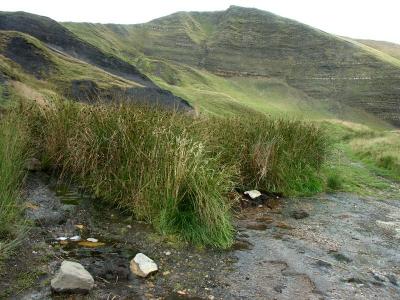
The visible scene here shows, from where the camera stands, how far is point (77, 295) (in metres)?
3.87

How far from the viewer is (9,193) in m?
4.75

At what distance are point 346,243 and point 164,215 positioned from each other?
267 cm

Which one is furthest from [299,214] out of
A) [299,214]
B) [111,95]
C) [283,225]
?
[111,95]

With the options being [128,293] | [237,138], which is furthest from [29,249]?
[237,138]

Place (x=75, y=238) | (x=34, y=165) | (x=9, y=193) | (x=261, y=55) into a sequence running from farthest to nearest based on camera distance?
(x=261, y=55), (x=34, y=165), (x=75, y=238), (x=9, y=193)

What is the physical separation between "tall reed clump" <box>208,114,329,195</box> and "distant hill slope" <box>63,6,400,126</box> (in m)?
59.0

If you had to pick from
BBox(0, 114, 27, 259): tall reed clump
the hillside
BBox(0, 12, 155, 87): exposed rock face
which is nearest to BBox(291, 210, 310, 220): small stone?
BBox(0, 114, 27, 259): tall reed clump

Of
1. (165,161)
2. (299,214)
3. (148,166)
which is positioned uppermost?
(165,161)

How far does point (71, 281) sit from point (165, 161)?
2209 mm

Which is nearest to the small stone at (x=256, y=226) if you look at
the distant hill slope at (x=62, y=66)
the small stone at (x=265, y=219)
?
the small stone at (x=265, y=219)

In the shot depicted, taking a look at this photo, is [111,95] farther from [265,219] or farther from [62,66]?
[62,66]

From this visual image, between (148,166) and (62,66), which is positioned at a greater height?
(148,166)

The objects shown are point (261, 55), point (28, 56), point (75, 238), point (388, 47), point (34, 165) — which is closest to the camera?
point (75, 238)

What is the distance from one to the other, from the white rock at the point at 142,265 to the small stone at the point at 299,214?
11.1 feet
